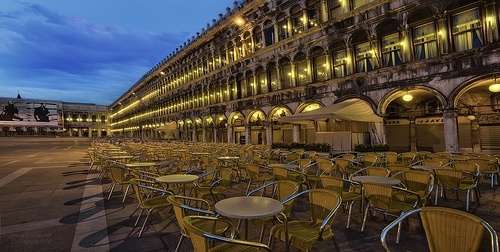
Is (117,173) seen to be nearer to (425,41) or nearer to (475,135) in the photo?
(425,41)

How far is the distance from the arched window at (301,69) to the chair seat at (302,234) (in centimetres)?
1762

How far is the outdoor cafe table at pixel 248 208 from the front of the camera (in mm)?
3183

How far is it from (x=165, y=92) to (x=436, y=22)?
42.0m

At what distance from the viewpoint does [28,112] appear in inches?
3548

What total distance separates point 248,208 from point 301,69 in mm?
18821

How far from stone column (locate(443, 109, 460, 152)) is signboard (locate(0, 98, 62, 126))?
377ft

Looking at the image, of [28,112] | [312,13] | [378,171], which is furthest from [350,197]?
[28,112]

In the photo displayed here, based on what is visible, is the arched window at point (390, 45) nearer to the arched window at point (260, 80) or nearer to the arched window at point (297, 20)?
the arched window at point (297, 20)

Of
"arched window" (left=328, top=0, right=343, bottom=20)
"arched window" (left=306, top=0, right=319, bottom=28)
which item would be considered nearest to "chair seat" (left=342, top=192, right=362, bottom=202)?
"arched window" (left=328, top=0, right=343, bottom=20)

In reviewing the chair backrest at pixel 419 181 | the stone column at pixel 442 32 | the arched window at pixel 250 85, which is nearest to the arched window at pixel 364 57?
the stone column at pixel 442 32

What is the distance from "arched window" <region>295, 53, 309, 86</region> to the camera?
20453mm

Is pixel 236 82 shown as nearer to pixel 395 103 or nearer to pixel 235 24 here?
pixel 235 24

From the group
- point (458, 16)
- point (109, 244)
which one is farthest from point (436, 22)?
point (109, 244)

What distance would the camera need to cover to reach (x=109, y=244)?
4.18m
